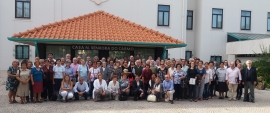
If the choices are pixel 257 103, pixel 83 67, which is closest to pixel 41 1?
pixel 83 67

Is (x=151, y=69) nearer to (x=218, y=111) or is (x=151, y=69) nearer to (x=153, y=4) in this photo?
(x=218, y=111)

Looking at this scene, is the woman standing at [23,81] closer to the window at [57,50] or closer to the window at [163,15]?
the window at [57,50]

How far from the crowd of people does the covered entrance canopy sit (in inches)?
58.7

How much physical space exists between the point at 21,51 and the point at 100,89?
1049 cm

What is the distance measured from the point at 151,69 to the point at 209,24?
41.4ft

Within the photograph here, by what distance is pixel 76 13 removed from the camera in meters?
18.0

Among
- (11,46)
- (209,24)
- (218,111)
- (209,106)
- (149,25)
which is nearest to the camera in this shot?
(218,111)

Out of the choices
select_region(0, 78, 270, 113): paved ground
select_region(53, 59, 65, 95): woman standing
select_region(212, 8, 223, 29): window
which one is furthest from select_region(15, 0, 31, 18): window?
select_region(212, 8, 223, 29): window

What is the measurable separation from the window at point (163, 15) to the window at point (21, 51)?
32.7ft

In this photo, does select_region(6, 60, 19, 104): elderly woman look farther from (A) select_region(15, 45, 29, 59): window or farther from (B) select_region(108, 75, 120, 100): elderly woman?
(A) select_region(15, 45, 29, 59): window

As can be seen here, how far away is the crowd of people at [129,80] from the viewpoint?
914cm

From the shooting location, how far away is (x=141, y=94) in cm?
959

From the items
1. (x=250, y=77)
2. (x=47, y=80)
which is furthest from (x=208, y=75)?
(x=47, y=80)

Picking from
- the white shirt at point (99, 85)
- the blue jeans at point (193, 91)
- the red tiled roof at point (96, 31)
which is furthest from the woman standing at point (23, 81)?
the blue jeans at point (193, 91)
